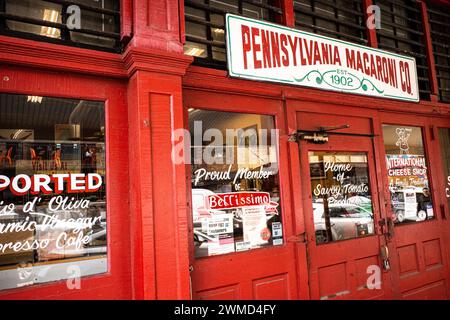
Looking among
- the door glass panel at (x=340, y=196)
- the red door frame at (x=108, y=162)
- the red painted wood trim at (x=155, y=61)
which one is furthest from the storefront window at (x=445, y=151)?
the red door frame at (x=108, y=162)

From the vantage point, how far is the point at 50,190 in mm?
2381

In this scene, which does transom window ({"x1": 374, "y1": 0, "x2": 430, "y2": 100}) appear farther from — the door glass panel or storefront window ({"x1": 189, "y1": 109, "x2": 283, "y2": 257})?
storefront window ({"x1": 189, "y1": 109, "x2": 283, "y2": 257})

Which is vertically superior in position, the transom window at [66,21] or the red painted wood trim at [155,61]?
the transom window at [66,21]

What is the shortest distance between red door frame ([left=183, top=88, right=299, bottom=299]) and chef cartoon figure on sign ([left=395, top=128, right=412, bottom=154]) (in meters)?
1.87

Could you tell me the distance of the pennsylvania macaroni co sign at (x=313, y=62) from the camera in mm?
3105

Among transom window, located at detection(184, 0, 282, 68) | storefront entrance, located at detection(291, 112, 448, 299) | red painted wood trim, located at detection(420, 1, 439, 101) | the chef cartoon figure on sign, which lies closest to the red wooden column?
transom window, located at detection(184, 0, 282, 68)

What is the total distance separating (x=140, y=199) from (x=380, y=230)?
9.23 ft

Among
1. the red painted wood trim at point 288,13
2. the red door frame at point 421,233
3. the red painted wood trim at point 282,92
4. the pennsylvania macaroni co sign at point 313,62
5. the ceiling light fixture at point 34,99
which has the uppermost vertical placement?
the red painted wood trim at point 288,13

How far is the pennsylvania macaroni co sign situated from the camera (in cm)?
311

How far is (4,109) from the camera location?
230cm

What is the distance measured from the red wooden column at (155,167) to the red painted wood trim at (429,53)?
3.66 m

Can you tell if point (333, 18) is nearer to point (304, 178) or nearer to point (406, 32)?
point (406, 32)

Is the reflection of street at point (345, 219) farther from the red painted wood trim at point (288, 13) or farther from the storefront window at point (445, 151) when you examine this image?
the red painted wood trim at point (288, 13)
